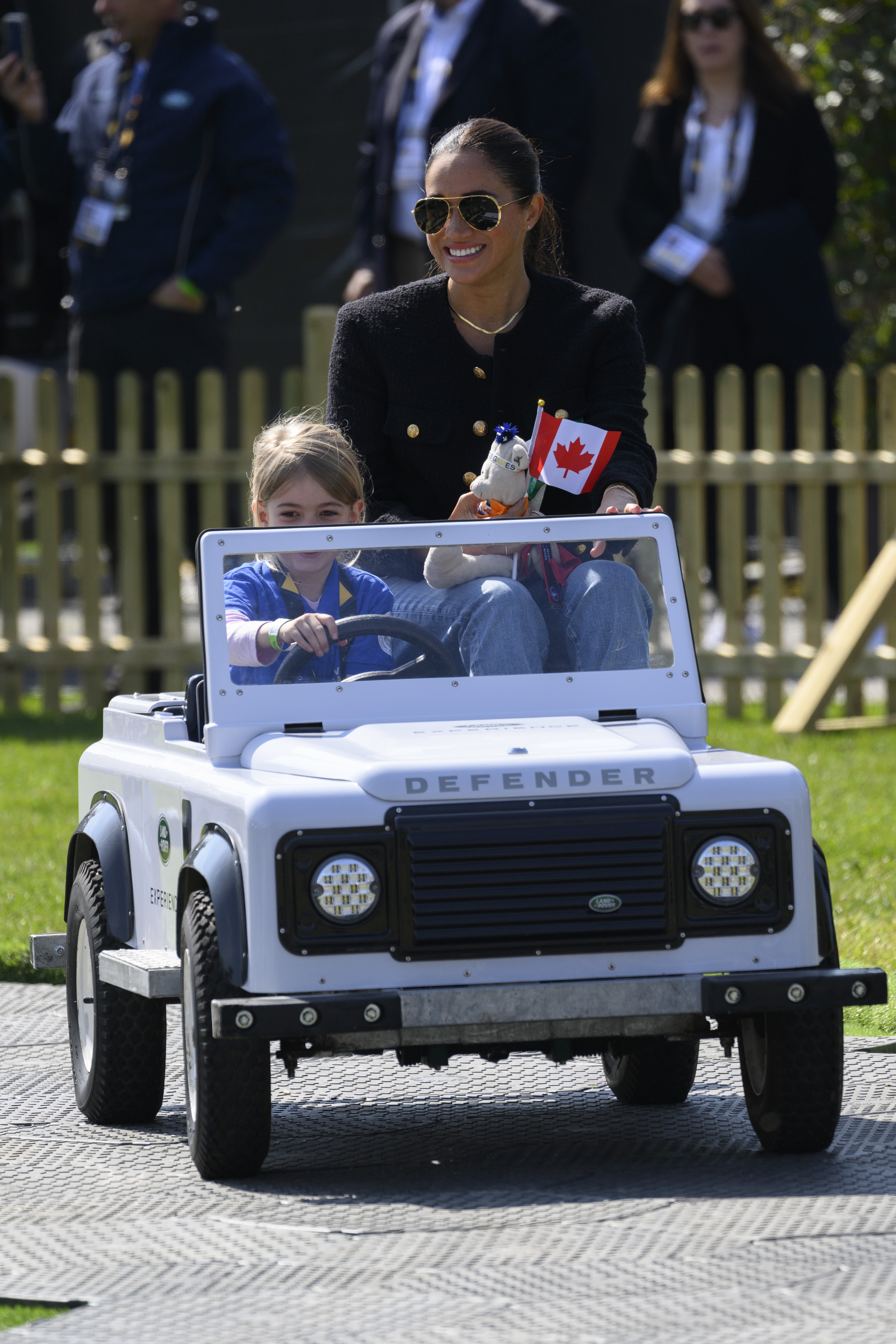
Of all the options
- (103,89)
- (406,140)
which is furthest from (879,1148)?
(103,89)

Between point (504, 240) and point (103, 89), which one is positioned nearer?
point (504, 240)

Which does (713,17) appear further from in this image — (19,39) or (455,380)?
(455,380)

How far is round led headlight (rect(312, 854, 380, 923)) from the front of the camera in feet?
12.8

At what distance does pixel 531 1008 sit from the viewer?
12.8 ft

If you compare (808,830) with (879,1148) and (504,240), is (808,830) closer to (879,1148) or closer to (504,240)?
(879,1148)

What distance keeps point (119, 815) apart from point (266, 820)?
108 centimetres

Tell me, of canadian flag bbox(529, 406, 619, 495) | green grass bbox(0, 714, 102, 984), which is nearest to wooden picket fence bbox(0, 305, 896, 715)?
green grass bbox(0, 714, 102, 984)

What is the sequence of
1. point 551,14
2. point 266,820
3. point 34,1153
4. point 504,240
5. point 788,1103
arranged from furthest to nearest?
point 551,14
point 504,240
point 34,1153
point 788,1103
point 266,820

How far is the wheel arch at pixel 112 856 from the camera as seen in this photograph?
477 cm

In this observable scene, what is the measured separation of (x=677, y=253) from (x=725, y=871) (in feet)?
24.3

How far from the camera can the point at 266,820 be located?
12.7 feet

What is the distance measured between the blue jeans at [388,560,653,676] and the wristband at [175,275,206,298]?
21.6 ft

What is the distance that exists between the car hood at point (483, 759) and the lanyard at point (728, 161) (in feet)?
23.8

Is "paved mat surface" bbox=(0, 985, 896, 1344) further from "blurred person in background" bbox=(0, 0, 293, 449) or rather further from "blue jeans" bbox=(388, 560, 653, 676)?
"blurred person in background" bbox=(0, 0, 293, 449)
